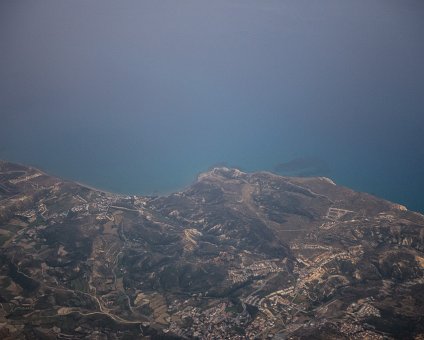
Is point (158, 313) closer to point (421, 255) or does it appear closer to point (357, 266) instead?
point (357, 266)

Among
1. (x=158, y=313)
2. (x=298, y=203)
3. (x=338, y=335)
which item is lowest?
(x=158, y=313)

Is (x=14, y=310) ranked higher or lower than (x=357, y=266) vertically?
lower

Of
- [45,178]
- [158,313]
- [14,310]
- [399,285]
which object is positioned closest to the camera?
[14,310]

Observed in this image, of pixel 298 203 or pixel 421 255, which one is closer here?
pixel 421 255

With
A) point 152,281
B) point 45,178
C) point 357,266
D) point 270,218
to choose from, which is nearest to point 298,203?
point 270,218

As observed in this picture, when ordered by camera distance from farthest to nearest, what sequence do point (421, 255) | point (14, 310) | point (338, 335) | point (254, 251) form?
point (254, 251)
point (421, 255)
point (14, 310)
point (338, 335)

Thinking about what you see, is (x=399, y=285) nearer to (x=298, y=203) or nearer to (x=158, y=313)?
(x=298, y=203)

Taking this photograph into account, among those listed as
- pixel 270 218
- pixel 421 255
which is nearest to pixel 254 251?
pixel 270 218
